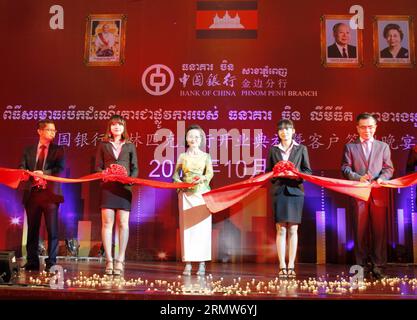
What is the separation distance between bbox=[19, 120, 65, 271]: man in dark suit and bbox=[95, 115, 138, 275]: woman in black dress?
70cm

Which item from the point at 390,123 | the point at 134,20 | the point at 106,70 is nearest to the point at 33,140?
the point at 106,70

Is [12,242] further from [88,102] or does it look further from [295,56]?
[295,56]

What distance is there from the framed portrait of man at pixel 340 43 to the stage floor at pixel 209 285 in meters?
2.61

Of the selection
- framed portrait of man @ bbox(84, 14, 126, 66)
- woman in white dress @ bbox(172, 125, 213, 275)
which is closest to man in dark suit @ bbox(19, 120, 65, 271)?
woman in white dress @ bbox(172, 125, 213, 275)

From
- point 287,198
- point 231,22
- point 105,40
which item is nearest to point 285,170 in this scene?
point 287,198

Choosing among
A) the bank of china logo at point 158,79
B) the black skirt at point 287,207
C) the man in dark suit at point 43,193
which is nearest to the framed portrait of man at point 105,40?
the bank of china logo at point 158,79

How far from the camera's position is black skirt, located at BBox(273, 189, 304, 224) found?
464 centimetres

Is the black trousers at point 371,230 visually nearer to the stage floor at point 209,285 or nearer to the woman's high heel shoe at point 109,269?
the stage floor at point 209,285

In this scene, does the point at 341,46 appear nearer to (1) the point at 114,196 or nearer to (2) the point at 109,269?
(1) the point at 114,196

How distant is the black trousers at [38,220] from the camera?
200 inches

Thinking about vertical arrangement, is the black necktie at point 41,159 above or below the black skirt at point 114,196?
above

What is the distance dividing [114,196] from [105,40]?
267 cm

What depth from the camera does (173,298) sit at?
130 inches

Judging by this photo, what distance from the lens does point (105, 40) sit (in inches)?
253
